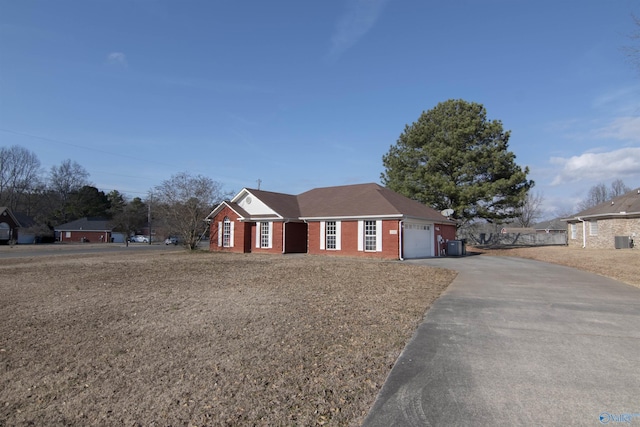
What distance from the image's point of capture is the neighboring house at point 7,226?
2080 inches

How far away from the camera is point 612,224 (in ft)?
91.2

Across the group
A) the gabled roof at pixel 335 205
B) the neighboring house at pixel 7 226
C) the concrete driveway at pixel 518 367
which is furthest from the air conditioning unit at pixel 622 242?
the neighboring house at pixel 7 226

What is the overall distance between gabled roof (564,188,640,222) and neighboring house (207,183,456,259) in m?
10.8

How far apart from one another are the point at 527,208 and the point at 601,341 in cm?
8017

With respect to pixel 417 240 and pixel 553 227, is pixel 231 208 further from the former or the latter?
pixel 553 227

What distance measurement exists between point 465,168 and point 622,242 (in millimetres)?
12379

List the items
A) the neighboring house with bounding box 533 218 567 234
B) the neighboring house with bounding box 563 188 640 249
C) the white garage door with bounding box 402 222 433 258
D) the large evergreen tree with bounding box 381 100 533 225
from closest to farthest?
the white garage door with bounding box 402 222 433 258, the neighboring house with bounding box 563 188 640 249, the large evergreen tree with bounding box 381 100 533 225, the neighboring house with bounding box 533 218 567 234

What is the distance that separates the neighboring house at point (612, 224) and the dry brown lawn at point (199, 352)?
80.0 feet

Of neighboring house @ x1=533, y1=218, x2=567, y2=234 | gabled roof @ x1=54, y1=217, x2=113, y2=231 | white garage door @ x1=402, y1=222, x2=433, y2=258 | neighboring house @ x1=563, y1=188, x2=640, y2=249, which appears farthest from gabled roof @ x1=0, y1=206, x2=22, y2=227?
neighboring house @ x1=533, y1=218, x2=567, y2=234

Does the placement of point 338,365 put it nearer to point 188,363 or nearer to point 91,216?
point 188,363

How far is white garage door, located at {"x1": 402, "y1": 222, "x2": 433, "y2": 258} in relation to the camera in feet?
74.7

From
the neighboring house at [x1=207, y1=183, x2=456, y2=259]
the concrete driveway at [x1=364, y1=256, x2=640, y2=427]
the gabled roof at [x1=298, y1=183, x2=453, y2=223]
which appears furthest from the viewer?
the gabled roof at [x1=298, y1=183, x2=453, y2=223]

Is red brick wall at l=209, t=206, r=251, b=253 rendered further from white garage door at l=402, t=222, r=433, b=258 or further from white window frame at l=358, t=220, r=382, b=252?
white garage door at l=402, t=222, r=433, b=258

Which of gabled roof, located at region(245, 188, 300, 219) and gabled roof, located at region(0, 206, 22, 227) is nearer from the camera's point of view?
gabled roof, located at region(245, 188, 300, 219)
